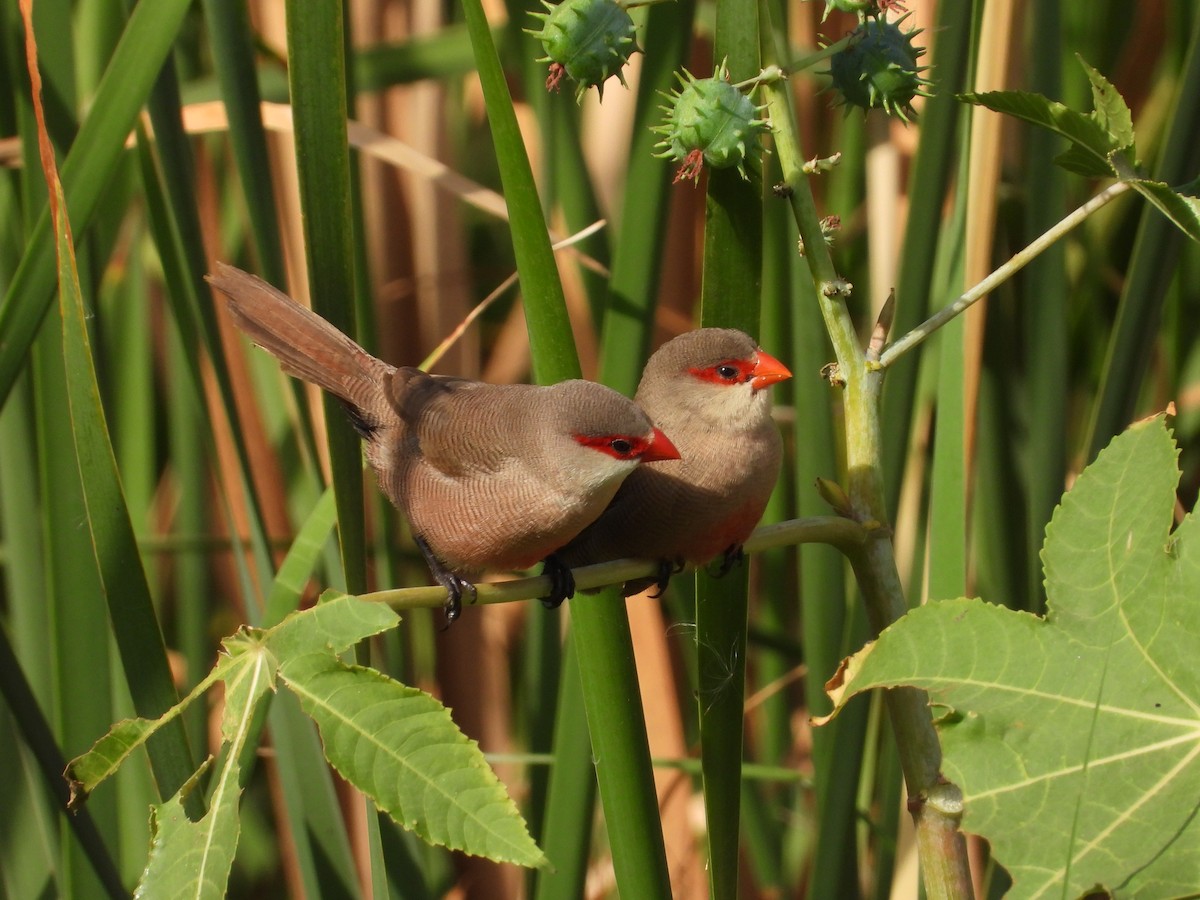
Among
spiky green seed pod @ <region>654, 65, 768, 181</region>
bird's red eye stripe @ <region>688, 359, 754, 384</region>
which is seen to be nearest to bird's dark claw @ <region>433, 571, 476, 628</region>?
bird's red eye stripe @ <region>688, 359, 754, 384</region>

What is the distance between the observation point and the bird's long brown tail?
1.97 m

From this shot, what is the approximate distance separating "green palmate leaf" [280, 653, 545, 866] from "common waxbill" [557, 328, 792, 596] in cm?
72

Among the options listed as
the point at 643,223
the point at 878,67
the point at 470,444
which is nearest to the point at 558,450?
the point at 470,444

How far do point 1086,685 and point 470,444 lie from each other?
1.01 meters

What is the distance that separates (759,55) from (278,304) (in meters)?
0.88

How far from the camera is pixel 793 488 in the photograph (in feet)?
8.82

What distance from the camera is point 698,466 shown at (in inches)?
70.2

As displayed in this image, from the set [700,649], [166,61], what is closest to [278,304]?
[166,61]

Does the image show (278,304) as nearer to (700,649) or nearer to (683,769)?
(700,649)

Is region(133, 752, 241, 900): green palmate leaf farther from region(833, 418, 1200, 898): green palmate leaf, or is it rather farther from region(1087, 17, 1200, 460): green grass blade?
region(1087, 17, 1200, 460): green grass blade

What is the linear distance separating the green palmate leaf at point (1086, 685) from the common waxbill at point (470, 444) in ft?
1.85

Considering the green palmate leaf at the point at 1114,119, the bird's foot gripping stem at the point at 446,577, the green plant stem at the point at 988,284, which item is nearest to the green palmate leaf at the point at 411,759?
the green plant stem at the point at 988,284

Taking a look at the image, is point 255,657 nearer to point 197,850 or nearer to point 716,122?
point 197,850

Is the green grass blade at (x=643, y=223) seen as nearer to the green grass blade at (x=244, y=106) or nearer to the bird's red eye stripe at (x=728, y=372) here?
the bird's red eye stripe at (x=728, y=372)
